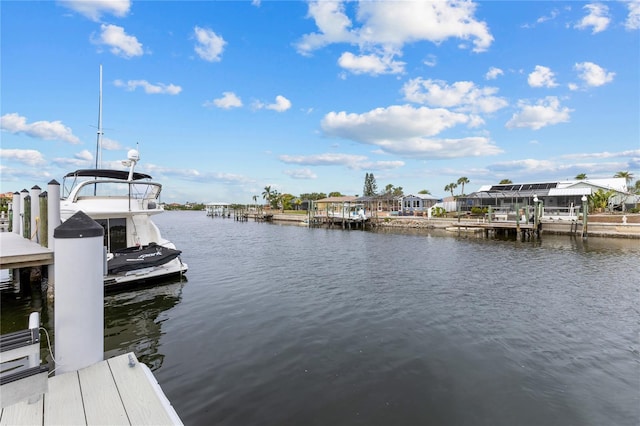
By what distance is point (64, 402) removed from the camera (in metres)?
2.91

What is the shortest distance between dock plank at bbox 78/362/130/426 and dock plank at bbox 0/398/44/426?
32 centimetres

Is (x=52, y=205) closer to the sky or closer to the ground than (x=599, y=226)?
closer to the sky

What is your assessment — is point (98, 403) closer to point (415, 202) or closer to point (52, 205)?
point (52, 205)

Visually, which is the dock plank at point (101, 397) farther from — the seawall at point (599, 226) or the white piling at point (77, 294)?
the seawall at point (599, 226)

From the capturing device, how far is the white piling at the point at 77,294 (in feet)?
10.7

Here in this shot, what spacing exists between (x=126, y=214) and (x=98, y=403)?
40.4ft

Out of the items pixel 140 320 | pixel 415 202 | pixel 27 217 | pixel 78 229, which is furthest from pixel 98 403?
pixel 415 202

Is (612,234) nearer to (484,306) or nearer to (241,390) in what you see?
(484,306)

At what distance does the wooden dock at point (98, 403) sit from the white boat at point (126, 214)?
9242mm

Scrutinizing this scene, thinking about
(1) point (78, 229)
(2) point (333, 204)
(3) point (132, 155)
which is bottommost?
(1) point (78, 229)

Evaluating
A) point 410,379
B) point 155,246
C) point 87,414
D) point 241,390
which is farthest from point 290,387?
point 155,246

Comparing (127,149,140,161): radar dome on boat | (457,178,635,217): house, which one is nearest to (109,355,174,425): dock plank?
(127,149,140,161): radar dome on boat

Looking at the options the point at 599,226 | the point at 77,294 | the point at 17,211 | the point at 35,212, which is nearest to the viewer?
the point at 77,294

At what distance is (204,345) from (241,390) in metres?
2.24
